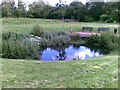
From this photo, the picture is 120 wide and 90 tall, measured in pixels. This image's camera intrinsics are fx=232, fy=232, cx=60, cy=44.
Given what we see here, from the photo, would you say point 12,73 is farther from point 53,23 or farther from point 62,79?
point 53,23

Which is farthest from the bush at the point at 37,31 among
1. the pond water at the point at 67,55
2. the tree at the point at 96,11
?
the pond water at the point at 67,55

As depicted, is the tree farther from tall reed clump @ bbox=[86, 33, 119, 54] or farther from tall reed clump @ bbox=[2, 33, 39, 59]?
tall reed clump @ bbox=[2, 33, 39, 59]

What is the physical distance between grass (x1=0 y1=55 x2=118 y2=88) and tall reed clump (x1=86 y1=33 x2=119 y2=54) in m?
3.20

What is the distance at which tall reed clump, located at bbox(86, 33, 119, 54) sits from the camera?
20.5 ft

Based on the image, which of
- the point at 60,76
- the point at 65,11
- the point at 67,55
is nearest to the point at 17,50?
the point at 67,55

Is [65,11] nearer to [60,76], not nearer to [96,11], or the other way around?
[96,11]

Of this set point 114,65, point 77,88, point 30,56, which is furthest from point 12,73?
point 30,56

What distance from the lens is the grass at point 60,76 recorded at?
7.31 feet

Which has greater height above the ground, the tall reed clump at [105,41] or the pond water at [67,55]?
the tall reed clump at [105,41]

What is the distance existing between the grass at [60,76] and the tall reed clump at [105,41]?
320 centimetres

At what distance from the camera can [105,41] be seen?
7059 millimetres

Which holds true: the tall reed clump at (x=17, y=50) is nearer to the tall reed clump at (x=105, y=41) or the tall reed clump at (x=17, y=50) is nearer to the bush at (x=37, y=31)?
the tall reed clump at (x=105, y=41)

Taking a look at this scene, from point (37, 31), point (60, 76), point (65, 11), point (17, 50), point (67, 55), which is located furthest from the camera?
point (65, 11)

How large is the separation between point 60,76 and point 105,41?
477 centimetres
